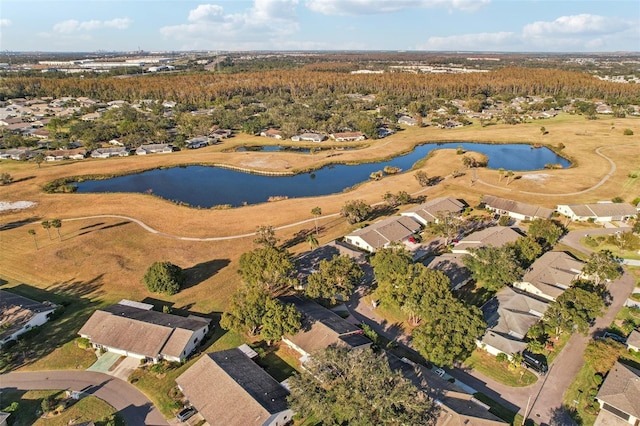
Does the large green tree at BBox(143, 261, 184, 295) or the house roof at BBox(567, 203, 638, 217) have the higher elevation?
the house roof at BBox(567, 203, 638, 217)

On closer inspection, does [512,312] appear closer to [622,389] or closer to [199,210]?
[622,389]

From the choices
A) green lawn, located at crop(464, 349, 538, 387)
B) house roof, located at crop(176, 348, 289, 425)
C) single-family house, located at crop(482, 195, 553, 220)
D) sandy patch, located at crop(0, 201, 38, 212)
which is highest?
single-family house, located at crop(482, 195, 553, 220)

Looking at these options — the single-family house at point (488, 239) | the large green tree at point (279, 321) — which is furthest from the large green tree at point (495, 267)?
the large green tree at point (279, 321)

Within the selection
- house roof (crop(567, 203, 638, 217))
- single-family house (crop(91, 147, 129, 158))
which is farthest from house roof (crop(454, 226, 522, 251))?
single-family house (crop(91, 147, 129, 158))

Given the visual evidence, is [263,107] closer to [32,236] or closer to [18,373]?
[32,236]

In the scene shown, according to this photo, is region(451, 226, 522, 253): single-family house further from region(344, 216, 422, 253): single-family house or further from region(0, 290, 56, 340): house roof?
region(0, 290, 56, 340): house roof

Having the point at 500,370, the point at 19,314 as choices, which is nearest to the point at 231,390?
the point at 500,370

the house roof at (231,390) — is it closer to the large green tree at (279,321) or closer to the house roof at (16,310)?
the large green tree at (279,321)
